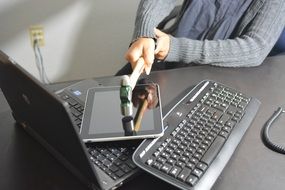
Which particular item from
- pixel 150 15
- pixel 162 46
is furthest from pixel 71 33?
pixel 162 46

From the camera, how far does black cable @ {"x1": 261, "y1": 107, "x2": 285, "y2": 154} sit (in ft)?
2.35

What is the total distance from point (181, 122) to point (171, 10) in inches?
26.6

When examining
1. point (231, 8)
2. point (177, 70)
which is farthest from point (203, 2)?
point (177, 70)

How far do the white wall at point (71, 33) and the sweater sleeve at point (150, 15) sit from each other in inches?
29.4

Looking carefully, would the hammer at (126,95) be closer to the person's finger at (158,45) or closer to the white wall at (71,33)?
the person's finger at (158,45)

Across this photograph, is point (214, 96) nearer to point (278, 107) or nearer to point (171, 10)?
point (278, 107)

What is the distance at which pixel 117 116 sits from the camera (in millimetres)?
758

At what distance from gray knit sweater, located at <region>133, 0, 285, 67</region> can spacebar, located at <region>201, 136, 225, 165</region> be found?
38 centimetres

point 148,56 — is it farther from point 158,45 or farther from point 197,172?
point 197,172

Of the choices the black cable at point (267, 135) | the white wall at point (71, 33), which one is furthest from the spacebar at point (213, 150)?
the white wall at point (71, 33)

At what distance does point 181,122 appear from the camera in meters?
0.74

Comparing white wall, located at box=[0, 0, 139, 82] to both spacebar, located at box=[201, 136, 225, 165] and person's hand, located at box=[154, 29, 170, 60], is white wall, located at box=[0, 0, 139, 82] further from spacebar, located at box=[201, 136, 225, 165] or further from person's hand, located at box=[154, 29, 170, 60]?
spacebar, located at box=[201, 136, 225, 165]

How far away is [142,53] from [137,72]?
9 cm

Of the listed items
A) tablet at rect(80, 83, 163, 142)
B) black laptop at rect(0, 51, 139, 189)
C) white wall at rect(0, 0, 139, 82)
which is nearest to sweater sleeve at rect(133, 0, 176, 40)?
tablet at rect(80, 83, 163, 142)
